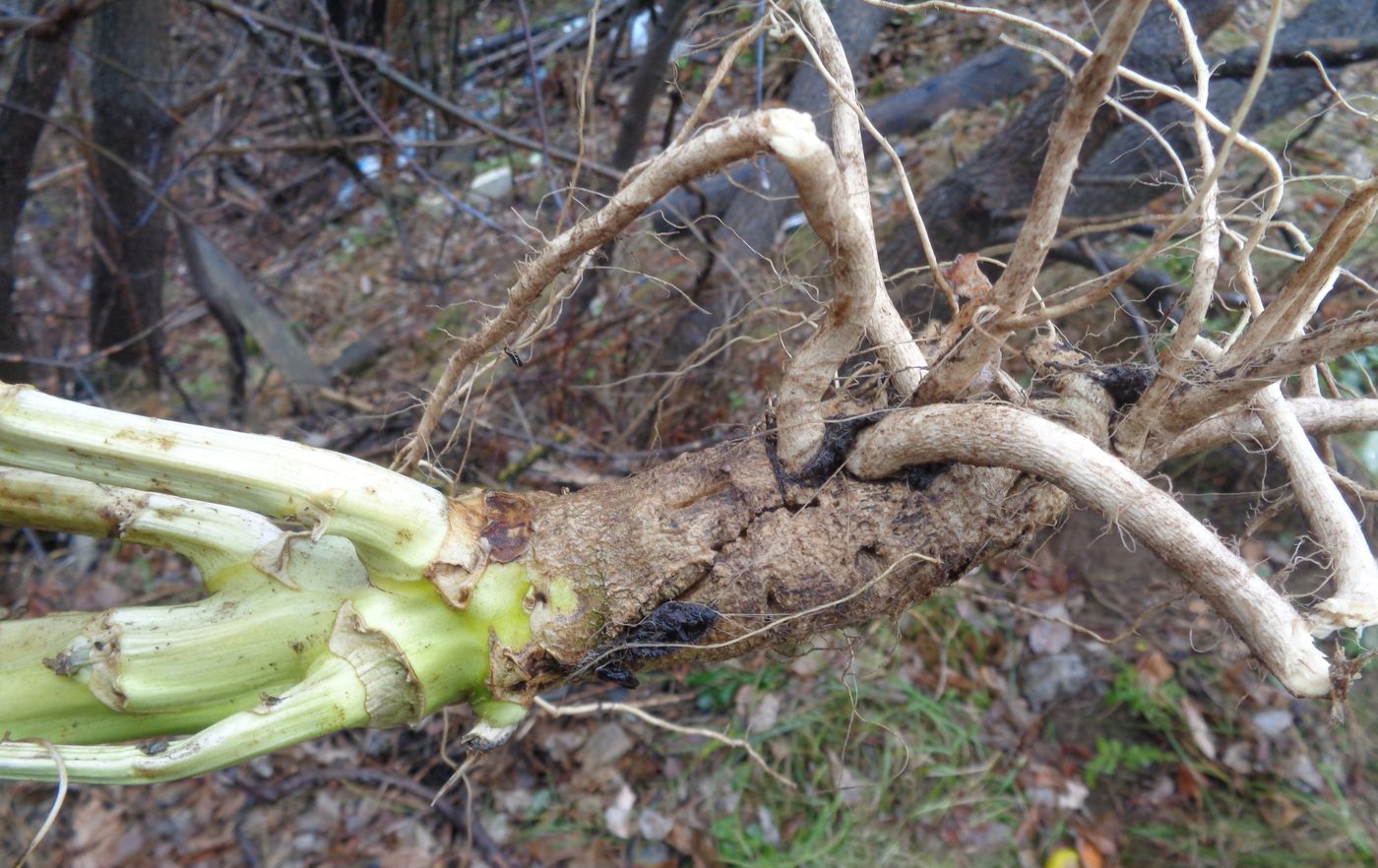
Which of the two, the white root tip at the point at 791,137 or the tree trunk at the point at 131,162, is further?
the tree trunk at the point at 131,162

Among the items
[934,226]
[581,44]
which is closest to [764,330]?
[934,226]

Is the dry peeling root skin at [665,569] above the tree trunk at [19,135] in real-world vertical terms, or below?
below

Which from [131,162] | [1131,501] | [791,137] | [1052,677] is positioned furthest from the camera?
[131,162]

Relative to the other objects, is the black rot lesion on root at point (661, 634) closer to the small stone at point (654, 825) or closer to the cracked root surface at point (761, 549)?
the cracked root surface at point (761, 549)

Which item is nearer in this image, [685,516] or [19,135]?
[685,516]

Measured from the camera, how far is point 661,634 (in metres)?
1.03

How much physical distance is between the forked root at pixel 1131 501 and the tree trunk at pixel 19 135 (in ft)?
8.58

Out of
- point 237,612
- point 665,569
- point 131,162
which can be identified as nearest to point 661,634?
point 665,569

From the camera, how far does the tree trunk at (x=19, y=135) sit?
7.30ft

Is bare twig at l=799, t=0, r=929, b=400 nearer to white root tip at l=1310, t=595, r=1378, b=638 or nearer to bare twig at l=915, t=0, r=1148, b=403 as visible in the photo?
bare twig at l=915, t=0, r=1148, b=403

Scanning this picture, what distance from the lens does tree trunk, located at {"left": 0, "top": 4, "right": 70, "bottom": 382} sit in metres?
2.23

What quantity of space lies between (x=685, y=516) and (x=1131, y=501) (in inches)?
21.0

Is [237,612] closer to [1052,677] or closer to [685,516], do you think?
[685,516]

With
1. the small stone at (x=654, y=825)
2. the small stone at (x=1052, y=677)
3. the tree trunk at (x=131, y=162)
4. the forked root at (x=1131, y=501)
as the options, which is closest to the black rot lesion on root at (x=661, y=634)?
the forked root at (x=1131, y=501)
